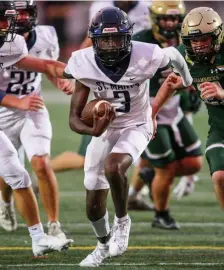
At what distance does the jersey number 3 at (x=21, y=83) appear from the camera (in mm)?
6336

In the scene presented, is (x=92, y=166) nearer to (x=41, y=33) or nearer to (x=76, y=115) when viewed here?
(x=76, y=115)

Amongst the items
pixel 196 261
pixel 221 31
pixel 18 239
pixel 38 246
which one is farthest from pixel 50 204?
pixel 221 31

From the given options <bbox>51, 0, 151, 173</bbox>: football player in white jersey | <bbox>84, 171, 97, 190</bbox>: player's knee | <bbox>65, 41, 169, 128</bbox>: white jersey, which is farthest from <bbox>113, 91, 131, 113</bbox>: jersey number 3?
<bbox>51, 0, 151, 173</bbox>: football player in white jersey

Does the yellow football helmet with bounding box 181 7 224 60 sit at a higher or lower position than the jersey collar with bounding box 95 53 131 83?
higher

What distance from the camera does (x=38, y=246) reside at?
18.2ft

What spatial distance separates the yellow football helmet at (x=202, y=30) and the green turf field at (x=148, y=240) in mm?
1169

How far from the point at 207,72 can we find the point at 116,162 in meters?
0.87

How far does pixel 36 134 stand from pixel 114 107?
940 millimetres

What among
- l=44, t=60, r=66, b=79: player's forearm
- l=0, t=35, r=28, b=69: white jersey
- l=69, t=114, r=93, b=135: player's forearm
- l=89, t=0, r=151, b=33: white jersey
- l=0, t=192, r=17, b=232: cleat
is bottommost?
l=0, t=192, r=17, b=232: cleat

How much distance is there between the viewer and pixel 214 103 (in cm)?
570

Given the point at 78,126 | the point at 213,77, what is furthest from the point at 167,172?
the point at 78,126

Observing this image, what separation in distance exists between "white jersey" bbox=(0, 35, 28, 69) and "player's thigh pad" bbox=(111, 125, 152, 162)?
2.96ft

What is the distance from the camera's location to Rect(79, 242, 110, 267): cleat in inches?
213

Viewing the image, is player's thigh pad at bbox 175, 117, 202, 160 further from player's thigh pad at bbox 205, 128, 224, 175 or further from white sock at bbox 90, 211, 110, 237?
white sock at bbox 90, 211, 110, 237
